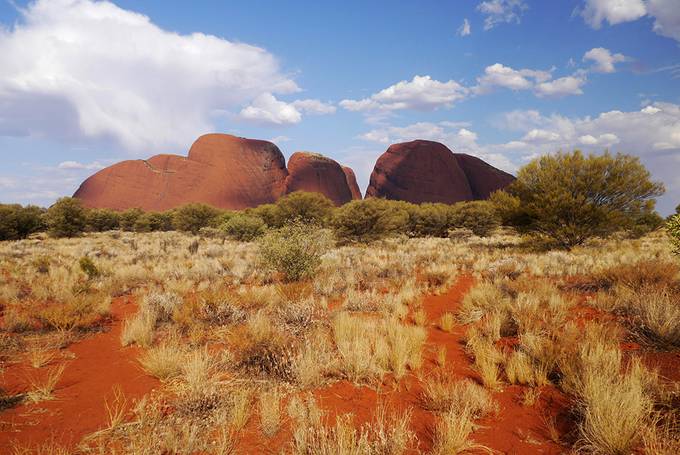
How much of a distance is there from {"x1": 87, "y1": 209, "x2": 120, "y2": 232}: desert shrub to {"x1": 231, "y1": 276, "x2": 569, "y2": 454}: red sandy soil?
39362 millimetres

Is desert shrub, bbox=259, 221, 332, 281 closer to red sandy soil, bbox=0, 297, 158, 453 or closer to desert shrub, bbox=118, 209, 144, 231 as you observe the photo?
red sandy soil, bbox=0, 297, 158, 453

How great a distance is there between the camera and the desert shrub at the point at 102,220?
115 ft

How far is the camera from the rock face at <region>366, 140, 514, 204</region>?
219 ft

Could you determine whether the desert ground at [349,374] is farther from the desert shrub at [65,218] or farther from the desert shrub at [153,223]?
the desert shrub at [153,223]

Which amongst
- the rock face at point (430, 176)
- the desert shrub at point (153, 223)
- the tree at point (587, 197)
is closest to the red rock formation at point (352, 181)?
the rock face at point (430, 176)

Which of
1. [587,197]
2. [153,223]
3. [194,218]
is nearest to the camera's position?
[587,197]

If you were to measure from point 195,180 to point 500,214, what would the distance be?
217ft

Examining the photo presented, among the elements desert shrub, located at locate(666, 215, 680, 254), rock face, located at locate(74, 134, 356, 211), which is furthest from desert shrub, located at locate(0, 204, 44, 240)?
rock face, located at locate(74, 134, 356, 211)

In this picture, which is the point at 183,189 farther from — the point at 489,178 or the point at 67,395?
the point at 67,395

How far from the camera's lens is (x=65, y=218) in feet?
89.6

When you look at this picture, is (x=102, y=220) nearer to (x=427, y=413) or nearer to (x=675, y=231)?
(x=427, y=413)

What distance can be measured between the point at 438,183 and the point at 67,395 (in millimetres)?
67988

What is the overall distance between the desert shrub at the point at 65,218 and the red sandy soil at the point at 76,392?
2846cm

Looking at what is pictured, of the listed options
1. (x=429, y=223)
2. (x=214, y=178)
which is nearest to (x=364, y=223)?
(x=429, y=223)
